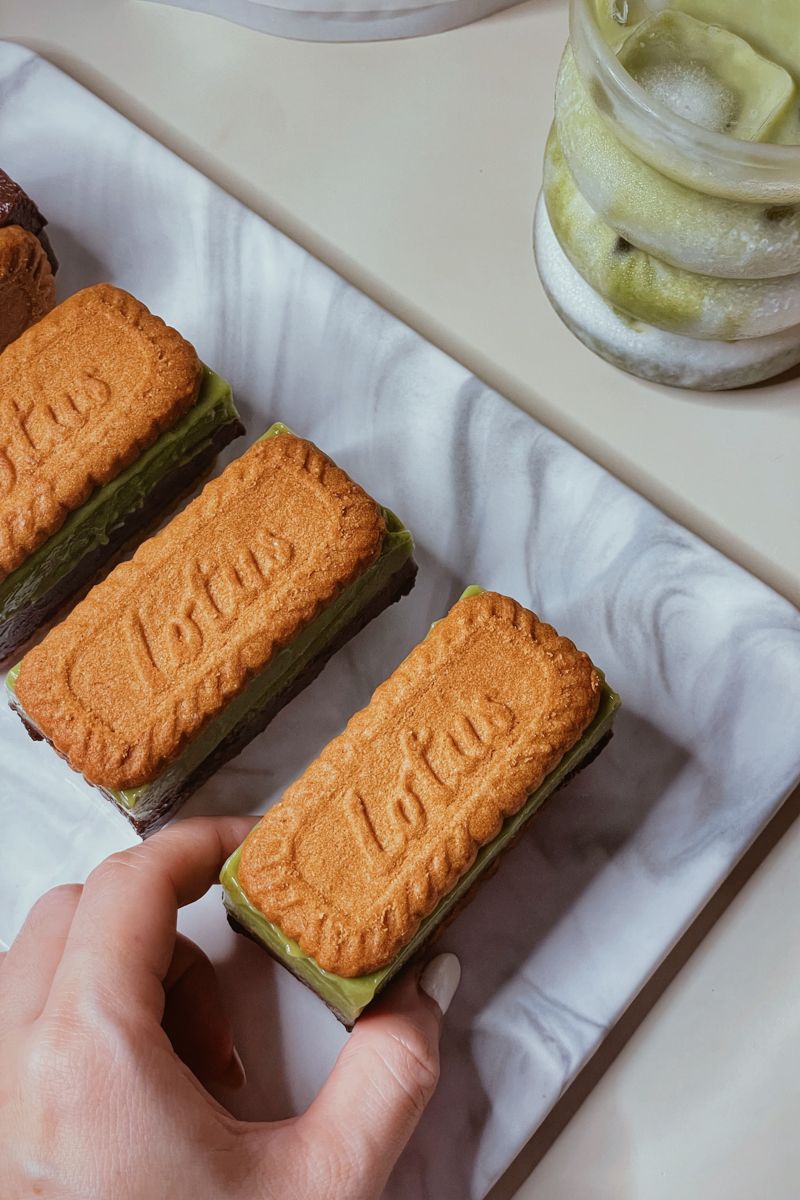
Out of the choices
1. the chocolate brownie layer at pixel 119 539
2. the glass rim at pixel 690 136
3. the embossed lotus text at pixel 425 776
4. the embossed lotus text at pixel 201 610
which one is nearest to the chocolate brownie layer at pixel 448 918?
the embossed lotus text at pixel 425 776

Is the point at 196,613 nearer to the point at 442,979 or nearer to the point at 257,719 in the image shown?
the point at 257,719

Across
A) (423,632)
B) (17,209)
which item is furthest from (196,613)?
(17,209)

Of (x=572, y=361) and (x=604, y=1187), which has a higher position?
(x=572, y=361)

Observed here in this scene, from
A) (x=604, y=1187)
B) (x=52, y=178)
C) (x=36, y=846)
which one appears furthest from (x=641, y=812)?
(x=52, y=178)

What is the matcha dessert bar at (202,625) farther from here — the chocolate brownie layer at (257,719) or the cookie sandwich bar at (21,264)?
the cookie sandwich bar at (21,264)

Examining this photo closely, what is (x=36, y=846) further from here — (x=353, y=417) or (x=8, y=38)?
(x=8, y=38)

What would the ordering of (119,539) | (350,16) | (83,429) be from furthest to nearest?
(350,16), (119,539), (83,429)

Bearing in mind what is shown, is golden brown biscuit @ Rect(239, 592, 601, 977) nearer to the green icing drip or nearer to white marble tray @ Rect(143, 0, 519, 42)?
the green icing drip

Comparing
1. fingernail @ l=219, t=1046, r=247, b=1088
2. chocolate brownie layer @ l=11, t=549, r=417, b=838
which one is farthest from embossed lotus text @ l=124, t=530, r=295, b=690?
fingernail @ l=219, t=1046, r=247, b=1088
